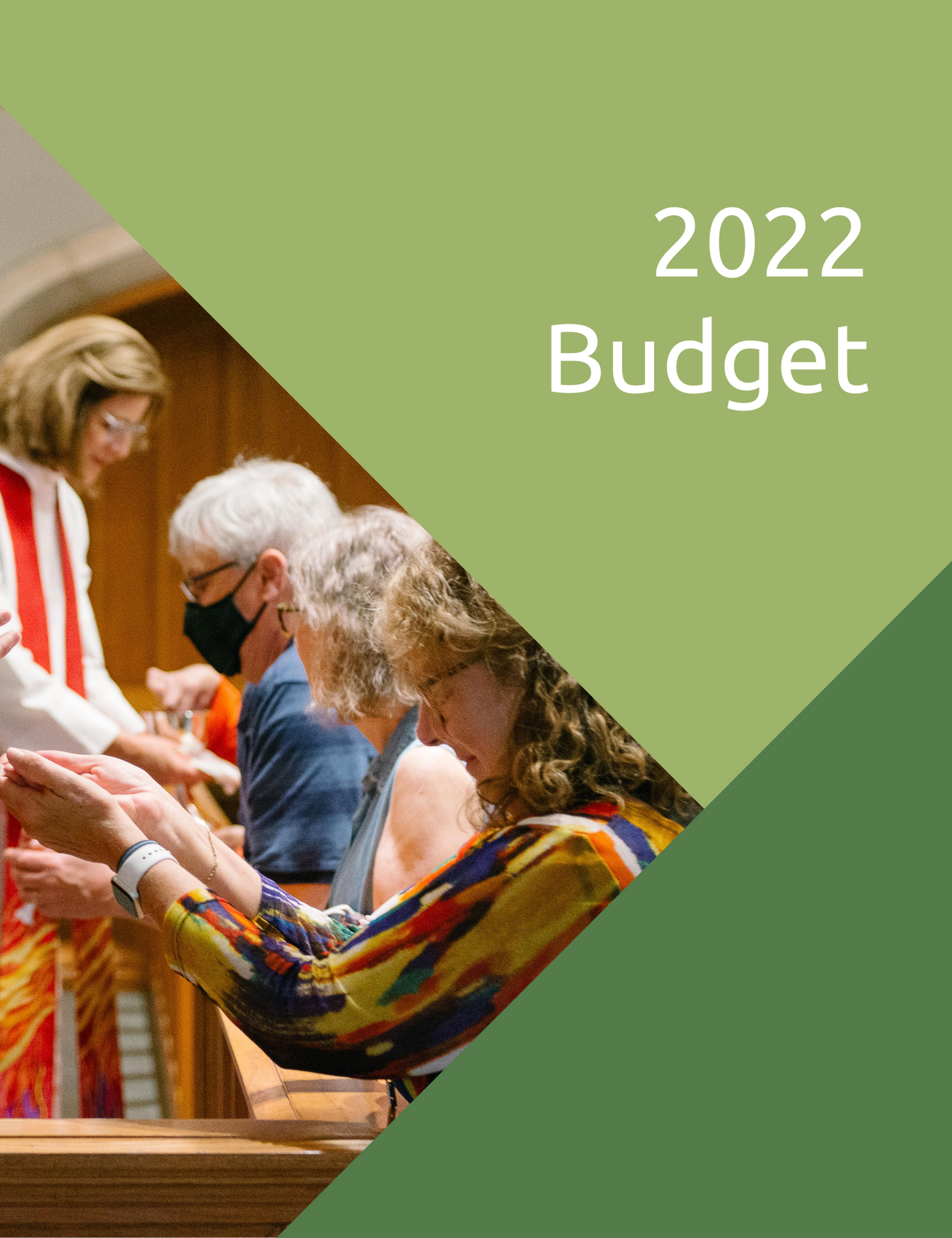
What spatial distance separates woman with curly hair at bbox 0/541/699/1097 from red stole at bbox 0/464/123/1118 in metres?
0.64

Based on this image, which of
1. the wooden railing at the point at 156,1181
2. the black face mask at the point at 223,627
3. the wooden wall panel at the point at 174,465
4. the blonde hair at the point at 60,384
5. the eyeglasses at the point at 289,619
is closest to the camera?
the wooden railing at the point at 156,1181

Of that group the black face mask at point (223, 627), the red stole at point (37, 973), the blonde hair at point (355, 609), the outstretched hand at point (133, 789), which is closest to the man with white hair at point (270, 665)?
the black face mask at point (223, 627)

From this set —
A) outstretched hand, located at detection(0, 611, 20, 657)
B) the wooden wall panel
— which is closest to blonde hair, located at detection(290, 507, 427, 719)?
outstretched hand, located at detection(0, 611, 20, 657)

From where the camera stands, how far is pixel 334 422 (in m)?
1.63

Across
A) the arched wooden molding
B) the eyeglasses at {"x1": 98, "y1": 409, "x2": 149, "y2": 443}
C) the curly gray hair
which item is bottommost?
the curly gray hair

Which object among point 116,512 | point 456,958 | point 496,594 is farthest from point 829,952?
point 116,512

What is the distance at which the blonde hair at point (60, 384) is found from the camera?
5.70 feet

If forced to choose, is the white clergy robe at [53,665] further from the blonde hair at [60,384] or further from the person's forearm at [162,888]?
the person's forearm at [162,888]

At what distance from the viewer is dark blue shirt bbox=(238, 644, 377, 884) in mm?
1761

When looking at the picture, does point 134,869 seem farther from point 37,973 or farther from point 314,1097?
point 37,973

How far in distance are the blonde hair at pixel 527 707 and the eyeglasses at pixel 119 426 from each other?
876mm

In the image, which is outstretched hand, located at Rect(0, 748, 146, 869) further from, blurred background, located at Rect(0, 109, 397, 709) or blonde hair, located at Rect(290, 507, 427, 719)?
blurred background, located at Rect(0, 109, 397, 709)

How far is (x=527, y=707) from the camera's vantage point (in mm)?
1091

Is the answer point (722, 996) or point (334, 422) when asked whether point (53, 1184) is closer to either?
A: point (722, 996)
